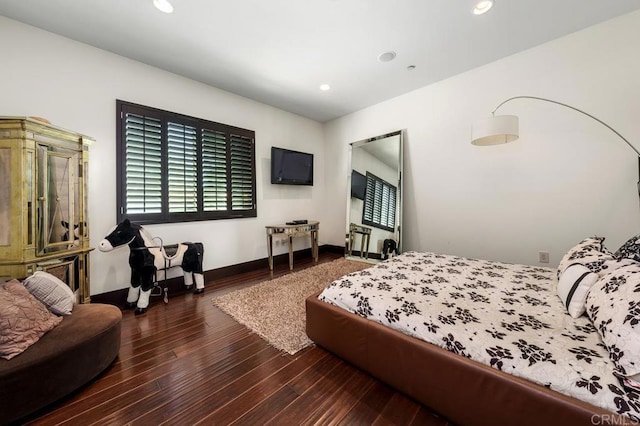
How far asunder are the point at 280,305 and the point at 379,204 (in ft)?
8.13

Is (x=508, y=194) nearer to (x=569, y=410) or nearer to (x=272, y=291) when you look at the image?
(x=569, y=410)

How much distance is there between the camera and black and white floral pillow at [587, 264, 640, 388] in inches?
35.1

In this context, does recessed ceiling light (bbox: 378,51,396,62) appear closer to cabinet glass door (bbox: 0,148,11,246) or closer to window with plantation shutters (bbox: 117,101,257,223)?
window with plantation shutters (bbox: 117,101,257,223)

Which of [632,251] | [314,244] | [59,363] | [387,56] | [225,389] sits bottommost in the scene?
[225,389]

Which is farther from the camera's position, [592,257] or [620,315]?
[592,257]

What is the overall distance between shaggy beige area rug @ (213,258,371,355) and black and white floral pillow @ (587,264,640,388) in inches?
66.8

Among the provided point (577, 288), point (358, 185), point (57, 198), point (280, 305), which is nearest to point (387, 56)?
point (358, 185)

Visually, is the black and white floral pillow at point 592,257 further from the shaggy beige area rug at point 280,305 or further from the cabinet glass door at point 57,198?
the cabinet glass door at point 57,198

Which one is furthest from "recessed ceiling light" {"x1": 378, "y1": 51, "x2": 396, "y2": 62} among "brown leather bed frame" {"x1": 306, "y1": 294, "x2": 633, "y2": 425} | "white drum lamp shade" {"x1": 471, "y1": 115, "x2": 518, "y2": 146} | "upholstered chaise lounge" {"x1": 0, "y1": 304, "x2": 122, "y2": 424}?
"upholstered chaise lounge" {"x1": 0, "y1": 304, "x2": 122, "y2": 424}

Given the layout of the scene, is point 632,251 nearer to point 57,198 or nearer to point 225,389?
point 225,389

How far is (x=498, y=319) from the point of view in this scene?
1.35 meters

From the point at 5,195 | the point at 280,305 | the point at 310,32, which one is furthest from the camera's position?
the point at 280,305

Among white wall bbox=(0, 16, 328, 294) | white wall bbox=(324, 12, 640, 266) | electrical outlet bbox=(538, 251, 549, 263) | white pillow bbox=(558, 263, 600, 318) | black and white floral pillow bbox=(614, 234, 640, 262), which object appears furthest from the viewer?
electrical outlet bbox=(538, 251, 549, 263)

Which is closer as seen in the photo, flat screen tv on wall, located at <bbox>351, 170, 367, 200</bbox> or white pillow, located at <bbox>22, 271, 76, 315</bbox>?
white pillow, located at <bbox>22, 271, 76, 315</bbox>
